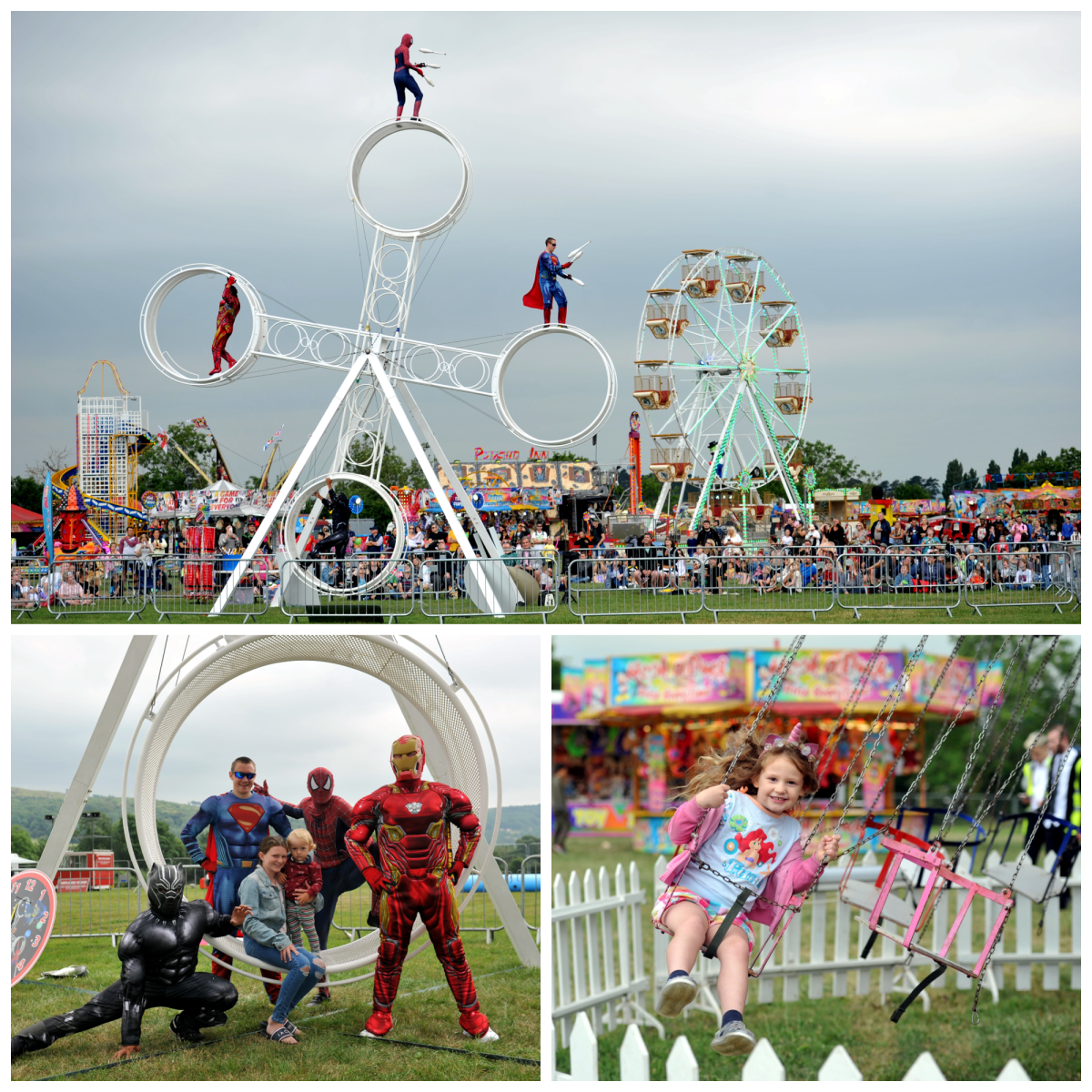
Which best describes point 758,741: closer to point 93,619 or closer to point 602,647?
point 602,647

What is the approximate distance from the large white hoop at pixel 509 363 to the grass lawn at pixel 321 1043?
538 centimetres

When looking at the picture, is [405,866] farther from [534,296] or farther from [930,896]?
[534,296]

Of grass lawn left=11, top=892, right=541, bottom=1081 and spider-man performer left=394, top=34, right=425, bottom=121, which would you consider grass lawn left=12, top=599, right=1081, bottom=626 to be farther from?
spider-man performer left=394, top=34, right=425, bottom=121

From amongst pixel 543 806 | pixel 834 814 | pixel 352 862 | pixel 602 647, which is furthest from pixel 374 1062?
pixel 834 814

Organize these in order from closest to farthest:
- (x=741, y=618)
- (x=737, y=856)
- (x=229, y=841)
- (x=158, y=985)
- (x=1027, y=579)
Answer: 1. (x=737, y=856)
2. (x=158, y=985)
3. (x=229, y=841)
4. (x=741, y=618)
5. (x=1027, y=579)

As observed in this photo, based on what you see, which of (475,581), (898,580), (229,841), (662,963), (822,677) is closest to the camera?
(229,841)

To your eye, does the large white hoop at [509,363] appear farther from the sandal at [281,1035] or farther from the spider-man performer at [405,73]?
the sandal at [281,1035]

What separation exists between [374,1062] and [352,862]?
114 centimetres

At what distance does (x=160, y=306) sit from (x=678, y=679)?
6819mm

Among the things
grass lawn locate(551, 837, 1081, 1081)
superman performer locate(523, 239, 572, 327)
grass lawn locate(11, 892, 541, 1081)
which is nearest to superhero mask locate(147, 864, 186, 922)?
grass lawn locate(11, 892, 541, 1081)

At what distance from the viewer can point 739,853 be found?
4605 millimetres

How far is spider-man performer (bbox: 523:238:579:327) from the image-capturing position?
10.3 metres

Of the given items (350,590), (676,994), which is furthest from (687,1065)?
(350,590)

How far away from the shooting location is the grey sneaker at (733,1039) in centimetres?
408
